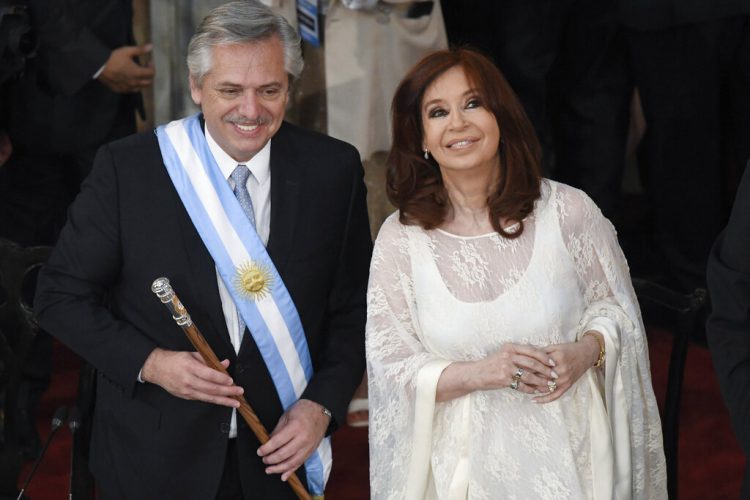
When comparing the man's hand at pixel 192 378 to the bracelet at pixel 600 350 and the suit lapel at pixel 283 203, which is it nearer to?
the suit lapel at pixel 283 203

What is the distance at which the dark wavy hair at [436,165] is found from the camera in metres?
3.04

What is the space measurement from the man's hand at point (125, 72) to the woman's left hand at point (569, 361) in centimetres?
222

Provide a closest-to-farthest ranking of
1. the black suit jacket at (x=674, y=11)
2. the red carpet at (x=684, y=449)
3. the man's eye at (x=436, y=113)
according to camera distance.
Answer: the man's eye at (x=436, y=113) < the red carpet at (x=684, y=449) < the black suit jacket at (x=674, y=11)

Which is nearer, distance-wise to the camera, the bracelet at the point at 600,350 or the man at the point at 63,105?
the bracelet at the point at 600,350

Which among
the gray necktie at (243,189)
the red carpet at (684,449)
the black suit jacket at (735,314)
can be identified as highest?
the gray necktie at (243,189)

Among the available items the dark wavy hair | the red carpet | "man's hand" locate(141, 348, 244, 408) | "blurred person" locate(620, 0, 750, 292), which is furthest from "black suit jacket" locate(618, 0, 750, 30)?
"man's hand" locate(141, 348, 244, 408)

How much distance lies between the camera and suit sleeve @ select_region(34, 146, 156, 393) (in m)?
2.95

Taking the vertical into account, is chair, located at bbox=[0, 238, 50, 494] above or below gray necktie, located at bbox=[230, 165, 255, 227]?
below

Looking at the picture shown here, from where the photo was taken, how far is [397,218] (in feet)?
10.1

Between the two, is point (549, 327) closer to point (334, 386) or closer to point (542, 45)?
point (334, 386)

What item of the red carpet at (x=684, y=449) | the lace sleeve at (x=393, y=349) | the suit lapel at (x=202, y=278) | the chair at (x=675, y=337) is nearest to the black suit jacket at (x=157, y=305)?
the suit lapel at (x=202, y=278)

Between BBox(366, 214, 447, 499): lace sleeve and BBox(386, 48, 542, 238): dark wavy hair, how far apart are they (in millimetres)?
83

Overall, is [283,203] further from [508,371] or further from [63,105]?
[63,105]

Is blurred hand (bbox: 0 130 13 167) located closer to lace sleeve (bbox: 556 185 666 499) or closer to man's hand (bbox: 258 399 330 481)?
man's hand (bbox: 258 399 330 481)
